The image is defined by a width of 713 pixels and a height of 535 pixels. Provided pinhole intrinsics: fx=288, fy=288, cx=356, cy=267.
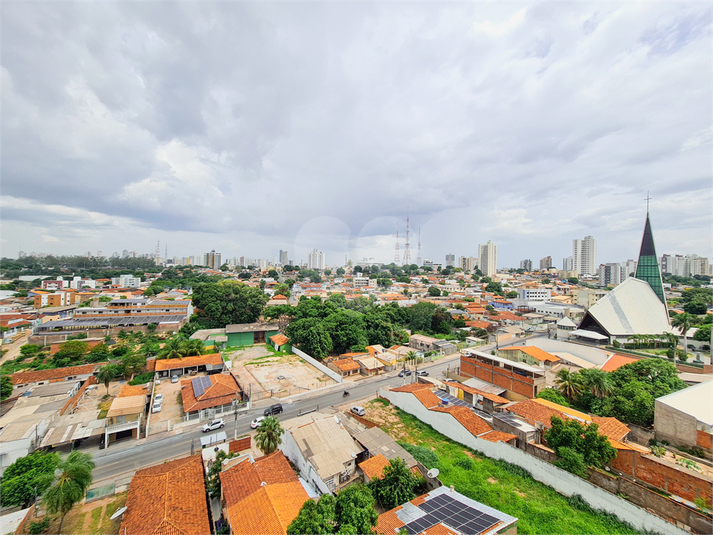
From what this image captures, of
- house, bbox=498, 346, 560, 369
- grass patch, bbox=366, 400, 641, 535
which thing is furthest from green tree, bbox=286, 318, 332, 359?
house, bbox=498, 346, 560, 369

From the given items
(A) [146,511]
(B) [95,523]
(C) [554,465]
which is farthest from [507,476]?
(B) [95,523]

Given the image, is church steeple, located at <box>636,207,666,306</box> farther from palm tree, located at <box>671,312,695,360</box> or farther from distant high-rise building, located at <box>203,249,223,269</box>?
distant high-rise building, located at <box>203,249,223,269</box>

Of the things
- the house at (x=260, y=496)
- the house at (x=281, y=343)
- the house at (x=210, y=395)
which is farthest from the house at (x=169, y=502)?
the house at (x=281, y=343)

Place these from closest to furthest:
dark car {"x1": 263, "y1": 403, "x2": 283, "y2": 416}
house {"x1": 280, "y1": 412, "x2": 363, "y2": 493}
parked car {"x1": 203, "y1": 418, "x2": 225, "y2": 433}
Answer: house {"x1": 280, "y1": 412, "x2": 363, "y2": 493} < parked car {"x1": 203, "y1": 418, "x2": 225, "y2": 433} < dark car {"x1": 263, "y1": 403, "x2": 283, "y2": 416}

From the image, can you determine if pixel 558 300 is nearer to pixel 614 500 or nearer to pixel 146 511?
pixel 614 500

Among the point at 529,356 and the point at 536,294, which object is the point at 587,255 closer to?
the point at 536,294

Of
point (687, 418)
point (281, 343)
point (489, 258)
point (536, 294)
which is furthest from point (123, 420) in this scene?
point (489, 258)
